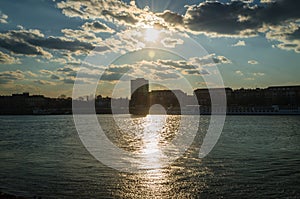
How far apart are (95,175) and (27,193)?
584 cm

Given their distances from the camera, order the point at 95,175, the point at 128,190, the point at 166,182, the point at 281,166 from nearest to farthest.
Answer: the point at 128,190, the point at 166,182, the point at 95,175, the point at 281,166

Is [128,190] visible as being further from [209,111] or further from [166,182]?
[209,111]

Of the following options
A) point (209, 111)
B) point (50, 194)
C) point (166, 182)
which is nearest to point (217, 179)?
point (166, 182)

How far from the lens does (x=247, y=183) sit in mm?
21234

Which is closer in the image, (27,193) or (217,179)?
(27,193)

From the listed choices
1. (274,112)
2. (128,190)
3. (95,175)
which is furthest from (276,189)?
(274,112)

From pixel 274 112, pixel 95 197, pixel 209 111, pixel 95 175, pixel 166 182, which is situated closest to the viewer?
pixel 95 197

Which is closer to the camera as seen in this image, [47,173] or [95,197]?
[95,197]

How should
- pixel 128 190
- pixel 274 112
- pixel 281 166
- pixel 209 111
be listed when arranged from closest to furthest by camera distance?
pixel 128 190 → pixel 281 166 → pixel 274 112 → pixel 209 111

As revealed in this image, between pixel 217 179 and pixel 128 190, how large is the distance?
21.7 feet

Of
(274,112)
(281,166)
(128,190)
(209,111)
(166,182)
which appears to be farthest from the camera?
(209,111)

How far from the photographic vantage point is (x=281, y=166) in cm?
2667

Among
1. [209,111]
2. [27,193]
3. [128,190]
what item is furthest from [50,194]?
[209,111]

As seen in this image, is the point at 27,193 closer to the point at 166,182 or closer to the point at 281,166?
the point at 166,182
